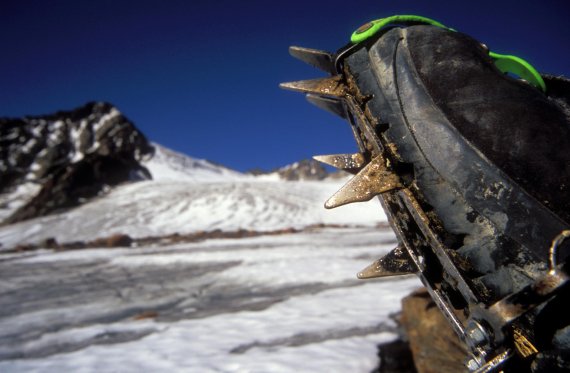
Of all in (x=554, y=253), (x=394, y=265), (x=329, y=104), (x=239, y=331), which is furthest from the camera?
(x=239, y=331)

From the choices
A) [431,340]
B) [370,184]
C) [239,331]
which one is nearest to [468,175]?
[370,184]

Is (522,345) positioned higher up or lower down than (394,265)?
lower down

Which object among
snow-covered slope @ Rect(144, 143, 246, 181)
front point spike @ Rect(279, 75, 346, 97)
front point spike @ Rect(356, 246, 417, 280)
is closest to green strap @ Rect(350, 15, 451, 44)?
front point spike @ Rect(279, 75, 346, 97)

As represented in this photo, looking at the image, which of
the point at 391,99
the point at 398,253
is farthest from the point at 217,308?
the point at 391,99

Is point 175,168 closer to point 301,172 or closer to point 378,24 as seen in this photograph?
point 301,172

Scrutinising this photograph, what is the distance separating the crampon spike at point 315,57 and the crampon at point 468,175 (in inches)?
→ 0.5

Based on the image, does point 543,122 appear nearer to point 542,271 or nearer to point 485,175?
point 485,175

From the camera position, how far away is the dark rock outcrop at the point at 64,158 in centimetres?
2069

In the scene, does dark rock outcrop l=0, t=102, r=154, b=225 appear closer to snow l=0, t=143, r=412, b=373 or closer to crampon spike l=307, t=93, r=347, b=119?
snow l=0, t=143, r=412, b=373

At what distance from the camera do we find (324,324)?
2.09 metres

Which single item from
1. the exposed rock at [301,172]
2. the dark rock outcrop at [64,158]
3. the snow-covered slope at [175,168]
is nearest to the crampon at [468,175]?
the dark rock outcrop at [64,158]

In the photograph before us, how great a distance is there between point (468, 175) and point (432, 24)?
443 mm

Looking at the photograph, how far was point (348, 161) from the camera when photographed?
0.84 metres

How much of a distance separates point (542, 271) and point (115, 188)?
25334 mm
